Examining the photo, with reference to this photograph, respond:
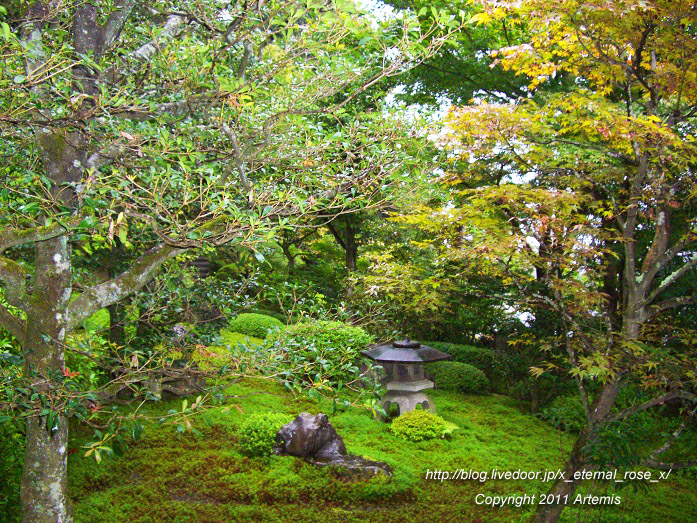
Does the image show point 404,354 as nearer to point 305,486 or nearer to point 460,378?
point 460,378

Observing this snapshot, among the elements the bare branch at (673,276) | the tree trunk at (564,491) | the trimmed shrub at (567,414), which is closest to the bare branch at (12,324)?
the tree trunk at (564,491)

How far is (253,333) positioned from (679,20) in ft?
37.8

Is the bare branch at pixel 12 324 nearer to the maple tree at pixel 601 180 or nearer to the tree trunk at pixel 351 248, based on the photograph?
the maple tree at pixel 601 180

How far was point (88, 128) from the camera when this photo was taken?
2818 mm

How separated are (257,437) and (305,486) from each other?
98 cm

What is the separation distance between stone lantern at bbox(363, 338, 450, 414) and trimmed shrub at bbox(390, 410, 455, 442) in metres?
0.31

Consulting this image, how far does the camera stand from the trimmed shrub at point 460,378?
1036 centimetres

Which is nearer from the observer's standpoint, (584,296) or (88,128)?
(88,128)

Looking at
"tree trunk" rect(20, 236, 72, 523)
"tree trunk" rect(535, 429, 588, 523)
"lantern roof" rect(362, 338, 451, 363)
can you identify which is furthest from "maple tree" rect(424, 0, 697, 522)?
"tree trunk" rect(20, 236, 72, 523)

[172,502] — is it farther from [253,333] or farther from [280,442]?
[253,333]

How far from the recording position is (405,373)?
321 inches

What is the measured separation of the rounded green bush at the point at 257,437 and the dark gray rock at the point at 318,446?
0.58 ft

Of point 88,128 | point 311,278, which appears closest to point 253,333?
point 311,278

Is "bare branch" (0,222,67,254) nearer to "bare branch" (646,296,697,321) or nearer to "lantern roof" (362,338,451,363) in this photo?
"bare branch" (646,296,697,321)
